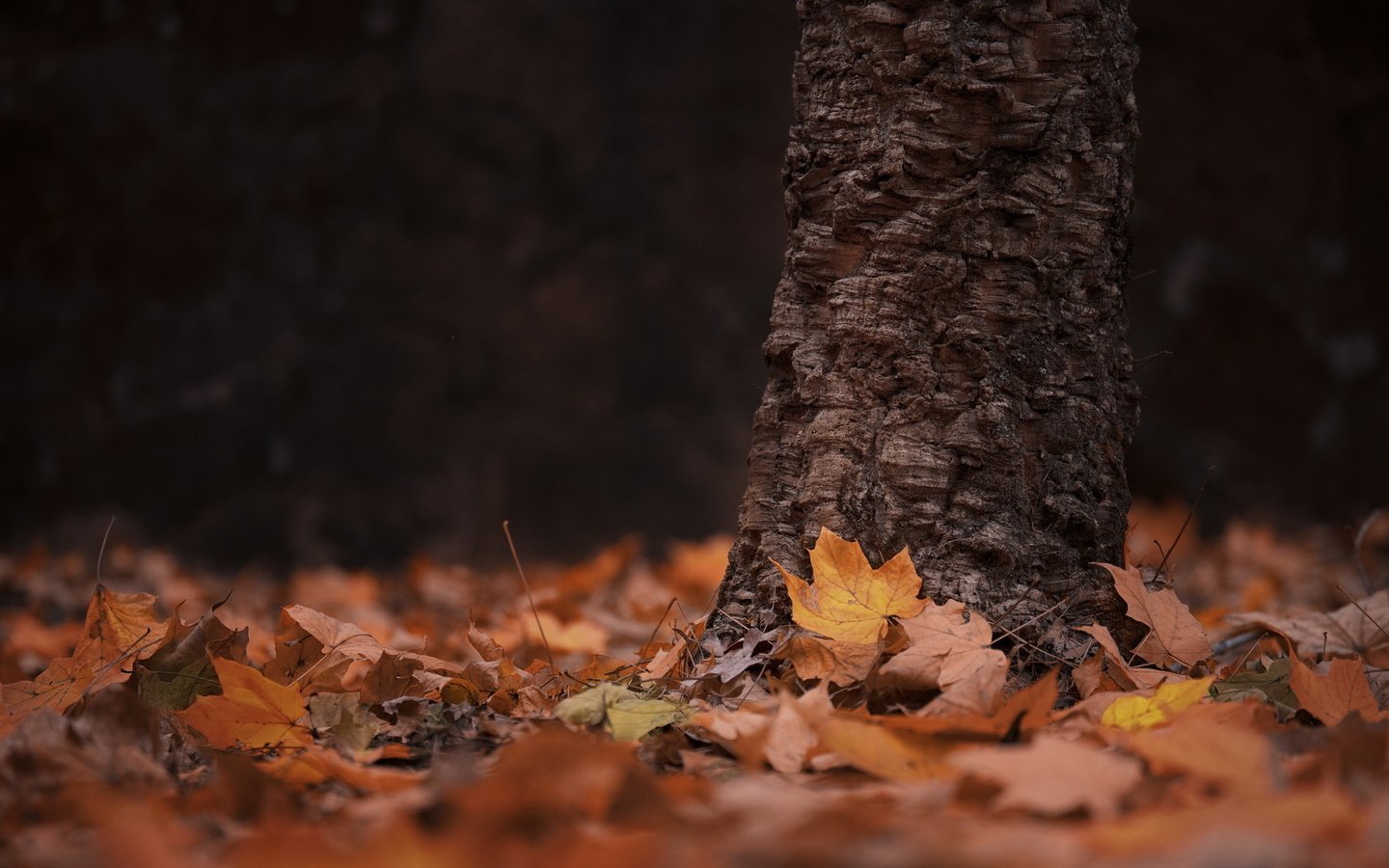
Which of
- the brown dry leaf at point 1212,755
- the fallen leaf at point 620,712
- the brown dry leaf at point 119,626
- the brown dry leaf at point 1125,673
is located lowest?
the brown dry leaf at point 119,626

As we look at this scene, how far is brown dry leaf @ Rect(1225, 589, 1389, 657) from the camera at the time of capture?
1419 millimetres

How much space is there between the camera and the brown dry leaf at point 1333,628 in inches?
55.9

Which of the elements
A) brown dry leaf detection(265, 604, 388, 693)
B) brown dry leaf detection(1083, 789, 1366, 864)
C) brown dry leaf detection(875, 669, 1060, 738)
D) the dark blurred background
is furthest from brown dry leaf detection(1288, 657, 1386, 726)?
the dark blurred background

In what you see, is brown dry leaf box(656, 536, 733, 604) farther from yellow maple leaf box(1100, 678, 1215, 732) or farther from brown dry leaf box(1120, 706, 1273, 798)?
brown dry leaf box(1120, 706, 1273, 798)

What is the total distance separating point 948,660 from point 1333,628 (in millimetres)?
862

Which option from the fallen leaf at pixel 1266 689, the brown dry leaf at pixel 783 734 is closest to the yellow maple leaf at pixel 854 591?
the brown dry leaf at pixel 783 734

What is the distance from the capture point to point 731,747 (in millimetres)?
839

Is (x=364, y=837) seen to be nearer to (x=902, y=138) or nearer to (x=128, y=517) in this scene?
(x=902, y=138)

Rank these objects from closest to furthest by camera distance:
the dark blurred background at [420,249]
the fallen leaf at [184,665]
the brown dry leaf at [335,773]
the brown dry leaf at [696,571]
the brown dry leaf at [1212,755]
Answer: the brown dry leaf at [1212,755] → the brown dry leaf at [335,773] → the fallen leaf at [184,665] → the brown dry leaf at [696,571] → the dark blurred background at [420,249]

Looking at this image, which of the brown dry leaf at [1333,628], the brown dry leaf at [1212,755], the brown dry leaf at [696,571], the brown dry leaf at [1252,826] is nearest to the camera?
the brown dry leaf at [1252,826]

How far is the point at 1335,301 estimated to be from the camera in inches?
144

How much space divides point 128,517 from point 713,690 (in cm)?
311

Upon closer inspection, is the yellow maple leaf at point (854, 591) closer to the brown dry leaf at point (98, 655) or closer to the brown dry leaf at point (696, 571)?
the brown dry leaf at point (98, 655)

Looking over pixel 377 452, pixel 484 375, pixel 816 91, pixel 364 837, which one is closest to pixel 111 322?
pixel 377 452
